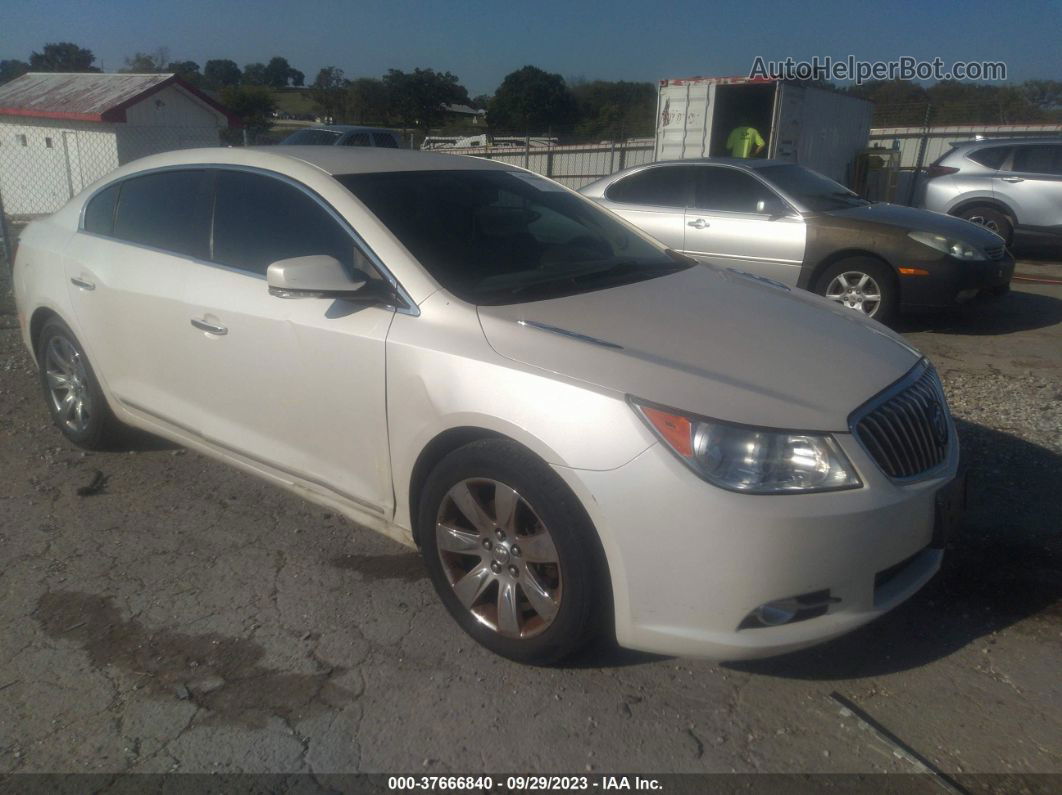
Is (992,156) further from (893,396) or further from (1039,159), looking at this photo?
(893,396)

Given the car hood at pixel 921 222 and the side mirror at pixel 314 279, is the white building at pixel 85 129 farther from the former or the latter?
the side mirror at pixel 314 279

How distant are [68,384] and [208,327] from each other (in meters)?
1.66

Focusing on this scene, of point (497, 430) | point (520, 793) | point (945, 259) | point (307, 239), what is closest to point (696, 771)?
point (520, 793)

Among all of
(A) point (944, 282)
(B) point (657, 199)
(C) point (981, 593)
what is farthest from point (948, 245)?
(C) point (981, 593)

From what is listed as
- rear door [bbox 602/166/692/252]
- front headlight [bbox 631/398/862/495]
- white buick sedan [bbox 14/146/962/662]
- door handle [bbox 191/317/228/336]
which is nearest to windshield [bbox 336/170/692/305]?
white buick sedan [bbox 14/146/962/662]

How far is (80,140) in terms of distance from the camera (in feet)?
66.1

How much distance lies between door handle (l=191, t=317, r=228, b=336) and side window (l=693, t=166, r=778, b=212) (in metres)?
5.61

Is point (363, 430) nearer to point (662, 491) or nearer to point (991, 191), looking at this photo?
point (662, 491)

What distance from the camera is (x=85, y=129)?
20.1 m

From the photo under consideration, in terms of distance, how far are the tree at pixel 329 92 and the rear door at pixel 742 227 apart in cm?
3443

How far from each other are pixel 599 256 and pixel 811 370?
1278 millimetres

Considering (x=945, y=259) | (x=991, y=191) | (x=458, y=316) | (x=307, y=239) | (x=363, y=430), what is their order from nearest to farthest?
(x=458, y=316)
(x=363, y=430)
(x=307, y=239)
(x=945, y=259)
(x=991, y=191)

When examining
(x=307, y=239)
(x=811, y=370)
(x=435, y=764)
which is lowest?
(x=435, y=764)

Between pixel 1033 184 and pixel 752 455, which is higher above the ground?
pixel 1033 184
